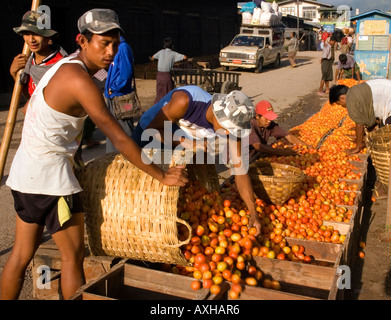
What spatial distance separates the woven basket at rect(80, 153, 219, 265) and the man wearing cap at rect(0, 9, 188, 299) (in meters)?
0.21

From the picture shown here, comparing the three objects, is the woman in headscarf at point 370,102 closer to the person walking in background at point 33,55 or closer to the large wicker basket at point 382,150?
Answer: the large wicker basket at point 382,150

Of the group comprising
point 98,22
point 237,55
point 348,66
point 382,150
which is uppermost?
point 237,55

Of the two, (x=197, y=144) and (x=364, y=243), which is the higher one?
(x=197, y=144)

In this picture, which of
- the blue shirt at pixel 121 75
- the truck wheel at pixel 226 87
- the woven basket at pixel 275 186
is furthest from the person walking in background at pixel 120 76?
the truck wheel at pixel 226 87

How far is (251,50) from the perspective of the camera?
22.0 meters

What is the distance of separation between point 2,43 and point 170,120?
463 inches

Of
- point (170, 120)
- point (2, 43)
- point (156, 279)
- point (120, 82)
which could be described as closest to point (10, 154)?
point (120, 82)

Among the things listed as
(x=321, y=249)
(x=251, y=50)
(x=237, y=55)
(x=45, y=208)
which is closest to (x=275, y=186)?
(x=321, y=249)

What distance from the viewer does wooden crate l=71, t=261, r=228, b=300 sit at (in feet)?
9.52

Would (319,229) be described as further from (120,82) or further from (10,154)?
(10,154)

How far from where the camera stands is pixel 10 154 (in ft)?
25.0

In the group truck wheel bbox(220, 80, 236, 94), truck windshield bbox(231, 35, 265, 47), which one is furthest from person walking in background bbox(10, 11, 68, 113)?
truck windshield bbox(231, 35, 265, 47)

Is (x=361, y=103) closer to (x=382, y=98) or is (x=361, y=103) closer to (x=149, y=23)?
(x=382, y=98)

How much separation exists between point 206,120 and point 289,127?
291 inches
